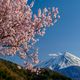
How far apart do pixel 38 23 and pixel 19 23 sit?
4.90 ft

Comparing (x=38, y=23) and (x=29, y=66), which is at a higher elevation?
(x=38, y=23)

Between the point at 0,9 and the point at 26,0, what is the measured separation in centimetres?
262

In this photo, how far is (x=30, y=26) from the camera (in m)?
19.7

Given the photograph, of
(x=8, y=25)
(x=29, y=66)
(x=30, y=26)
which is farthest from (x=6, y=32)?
(x=29, y=66)

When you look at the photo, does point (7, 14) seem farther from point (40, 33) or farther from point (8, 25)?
point (40, 33)

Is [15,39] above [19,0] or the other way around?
the other way around

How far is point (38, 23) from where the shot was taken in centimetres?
2012

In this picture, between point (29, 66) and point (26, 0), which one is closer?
point (26, 0)

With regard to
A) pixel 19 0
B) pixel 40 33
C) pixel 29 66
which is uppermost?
pixel 19 0

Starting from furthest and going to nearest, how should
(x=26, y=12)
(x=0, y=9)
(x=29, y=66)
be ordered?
(x=29, y=66) < (x=26, y=12) < (x=0, y=9)

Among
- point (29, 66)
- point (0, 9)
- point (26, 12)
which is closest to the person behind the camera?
point (0, 9)

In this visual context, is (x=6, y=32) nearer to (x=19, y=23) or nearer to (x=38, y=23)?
(x=19, y=23)

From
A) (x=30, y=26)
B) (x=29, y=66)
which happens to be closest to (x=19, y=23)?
(x=30, y=26)

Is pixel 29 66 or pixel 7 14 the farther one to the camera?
pixel 29 66
